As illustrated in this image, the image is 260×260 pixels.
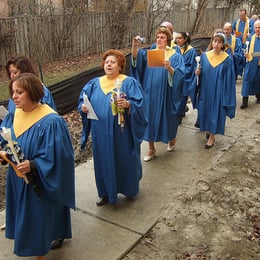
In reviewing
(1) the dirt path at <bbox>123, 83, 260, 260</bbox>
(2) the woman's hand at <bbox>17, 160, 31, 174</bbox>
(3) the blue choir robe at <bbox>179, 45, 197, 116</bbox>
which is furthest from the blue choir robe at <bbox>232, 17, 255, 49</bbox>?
(2) the woman's hand at <bbox>17, 160, 31, 174</bbox>

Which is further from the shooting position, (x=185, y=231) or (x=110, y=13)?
(x=110, y=13)

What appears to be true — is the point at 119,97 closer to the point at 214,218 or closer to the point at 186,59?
the point at 214,218

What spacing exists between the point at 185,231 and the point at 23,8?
10.7 m

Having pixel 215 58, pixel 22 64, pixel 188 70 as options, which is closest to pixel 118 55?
pixel 22 64

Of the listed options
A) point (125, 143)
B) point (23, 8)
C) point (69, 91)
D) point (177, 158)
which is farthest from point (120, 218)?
point (23, 8)

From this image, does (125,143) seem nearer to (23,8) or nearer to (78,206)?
(78,206)

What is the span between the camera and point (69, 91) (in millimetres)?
7723

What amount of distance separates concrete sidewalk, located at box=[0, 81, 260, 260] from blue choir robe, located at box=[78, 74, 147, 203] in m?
0.27

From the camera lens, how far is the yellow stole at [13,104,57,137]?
299 cm

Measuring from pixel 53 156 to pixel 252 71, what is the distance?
6552 millimetres

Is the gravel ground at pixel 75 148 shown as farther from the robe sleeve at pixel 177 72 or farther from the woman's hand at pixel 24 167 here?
the woman's hand at pixel 24 167

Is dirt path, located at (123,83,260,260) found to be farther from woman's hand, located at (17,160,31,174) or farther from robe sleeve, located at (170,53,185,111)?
woman's hand, located at (17,160,31,174)

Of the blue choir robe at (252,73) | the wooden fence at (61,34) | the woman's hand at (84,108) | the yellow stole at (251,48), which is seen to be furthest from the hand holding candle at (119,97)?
the wooden fence at (61,34)

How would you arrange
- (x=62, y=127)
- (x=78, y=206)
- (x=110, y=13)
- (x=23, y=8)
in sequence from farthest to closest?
1. (x=110, y=13)
2. (x=23, y=8)
3. (x=78, y=206)
4. (x=62, y=127)
